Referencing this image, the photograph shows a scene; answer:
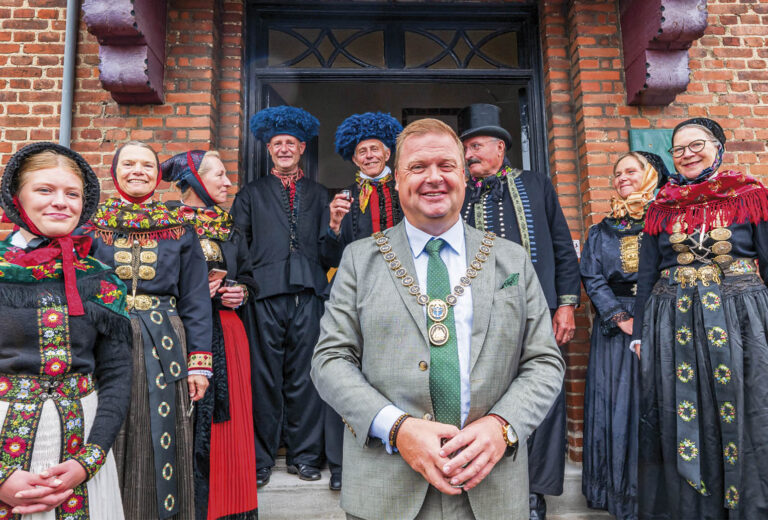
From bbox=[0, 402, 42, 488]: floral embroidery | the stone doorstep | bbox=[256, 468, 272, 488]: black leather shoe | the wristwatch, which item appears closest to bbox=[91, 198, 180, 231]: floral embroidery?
bbox=[0, 402, 42, 488]: floral embroidery

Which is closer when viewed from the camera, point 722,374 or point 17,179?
point 17,179

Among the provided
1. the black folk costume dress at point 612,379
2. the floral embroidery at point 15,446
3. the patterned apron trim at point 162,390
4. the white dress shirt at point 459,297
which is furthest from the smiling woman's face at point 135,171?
the black folk costume dress at point 612,379

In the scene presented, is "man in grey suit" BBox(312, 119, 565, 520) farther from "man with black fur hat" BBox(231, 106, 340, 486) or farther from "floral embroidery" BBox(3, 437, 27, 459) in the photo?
"man with black fur hat" BBox(231, 106, 340, 486)

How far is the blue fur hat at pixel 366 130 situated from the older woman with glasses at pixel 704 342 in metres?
1.55

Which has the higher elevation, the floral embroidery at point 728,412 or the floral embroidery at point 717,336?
the floral embroidery at point 717,336

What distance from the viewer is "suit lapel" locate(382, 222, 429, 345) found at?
5.02 ft

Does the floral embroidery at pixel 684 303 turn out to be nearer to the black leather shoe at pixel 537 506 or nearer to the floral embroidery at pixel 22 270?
the black leather shoe at pixel 537 506

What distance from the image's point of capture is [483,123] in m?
3.31

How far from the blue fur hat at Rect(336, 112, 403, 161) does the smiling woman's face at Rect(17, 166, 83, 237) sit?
1843 millimetres

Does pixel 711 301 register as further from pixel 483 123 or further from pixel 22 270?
pixel 22 270

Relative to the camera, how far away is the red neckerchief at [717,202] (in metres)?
2.63

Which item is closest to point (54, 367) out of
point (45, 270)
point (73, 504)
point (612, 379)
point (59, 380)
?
point (59, 380)

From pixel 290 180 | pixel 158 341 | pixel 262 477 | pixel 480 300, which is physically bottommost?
pixel 262 477

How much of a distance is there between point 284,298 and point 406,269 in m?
1.92
